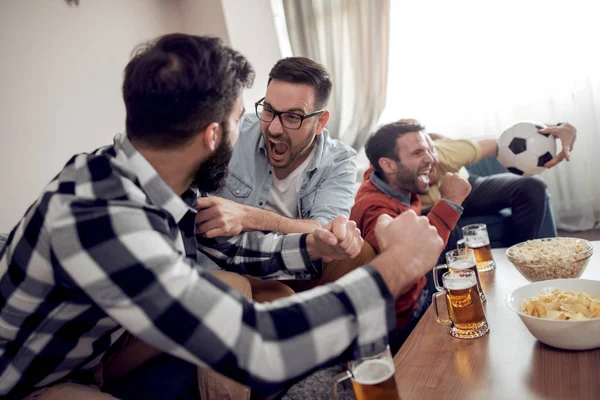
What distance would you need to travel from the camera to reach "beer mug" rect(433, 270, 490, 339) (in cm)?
114

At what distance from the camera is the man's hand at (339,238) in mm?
1258

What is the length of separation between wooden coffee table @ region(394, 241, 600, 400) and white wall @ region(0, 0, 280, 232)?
2.22 metres

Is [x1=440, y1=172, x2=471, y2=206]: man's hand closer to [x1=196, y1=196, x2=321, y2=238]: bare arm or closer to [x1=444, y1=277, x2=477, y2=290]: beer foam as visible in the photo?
[x1=196, y1=196, x2=321, y2=238]: bare arm

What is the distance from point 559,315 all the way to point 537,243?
0.54m

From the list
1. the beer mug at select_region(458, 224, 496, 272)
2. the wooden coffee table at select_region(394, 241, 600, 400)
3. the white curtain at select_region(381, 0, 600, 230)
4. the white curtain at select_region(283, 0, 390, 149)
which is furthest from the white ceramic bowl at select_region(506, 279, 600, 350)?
the white curtain at select_region(283, 0, 390, 149)

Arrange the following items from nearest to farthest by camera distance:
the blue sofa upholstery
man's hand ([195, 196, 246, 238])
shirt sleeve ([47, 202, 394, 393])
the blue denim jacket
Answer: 1. shirt sleeve ([47, 202, 394, 393])
2. man's hand ([195, 196, 246, 238])
3. the blue denim jacket
4. the blue sofa upholstery

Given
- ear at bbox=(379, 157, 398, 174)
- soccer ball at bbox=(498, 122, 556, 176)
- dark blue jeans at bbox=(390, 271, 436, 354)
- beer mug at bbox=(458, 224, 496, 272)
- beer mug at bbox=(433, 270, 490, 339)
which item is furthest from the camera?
soccer ball at bbox=(498, 122, 556, 176)

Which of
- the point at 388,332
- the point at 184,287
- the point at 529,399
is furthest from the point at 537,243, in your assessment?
the point at 184,287

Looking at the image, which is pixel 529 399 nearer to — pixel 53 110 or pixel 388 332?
pixel 388 332

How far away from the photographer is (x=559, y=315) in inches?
38.8

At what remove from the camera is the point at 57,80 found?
279 centimetres

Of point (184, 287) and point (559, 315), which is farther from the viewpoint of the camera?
point (559, 315)

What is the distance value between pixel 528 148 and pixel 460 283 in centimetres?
160

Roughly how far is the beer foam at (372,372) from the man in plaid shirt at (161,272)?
0.02 meters
